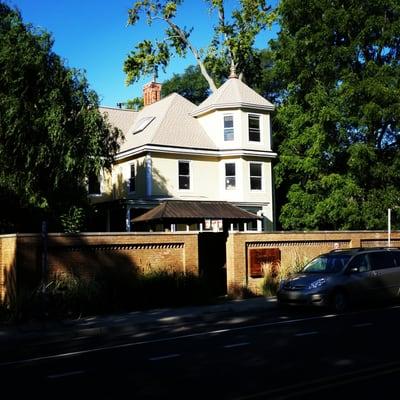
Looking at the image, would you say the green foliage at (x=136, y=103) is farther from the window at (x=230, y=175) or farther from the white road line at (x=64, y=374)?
the white road line at (x=64, y=374)

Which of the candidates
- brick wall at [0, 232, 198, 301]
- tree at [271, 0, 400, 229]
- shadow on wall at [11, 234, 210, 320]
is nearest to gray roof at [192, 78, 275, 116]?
tree at [271, 0, 400, 229]

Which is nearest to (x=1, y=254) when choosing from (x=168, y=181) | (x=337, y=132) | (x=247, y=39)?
(x=168, y=181)

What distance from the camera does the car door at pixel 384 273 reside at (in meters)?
16.4

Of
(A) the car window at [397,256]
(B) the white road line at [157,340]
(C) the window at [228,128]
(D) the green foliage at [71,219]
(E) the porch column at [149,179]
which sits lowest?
(B) the white road line at [157,340]

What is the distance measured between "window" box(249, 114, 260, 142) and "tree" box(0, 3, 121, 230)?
39.1ft

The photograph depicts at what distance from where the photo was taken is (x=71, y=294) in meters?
15.9

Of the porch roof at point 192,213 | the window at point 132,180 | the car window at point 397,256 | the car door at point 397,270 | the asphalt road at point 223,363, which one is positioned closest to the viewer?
the asphalt road at point 223,363

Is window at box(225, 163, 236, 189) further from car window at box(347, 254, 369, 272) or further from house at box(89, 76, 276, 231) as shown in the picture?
car window at box(347, 254, 369, 272)

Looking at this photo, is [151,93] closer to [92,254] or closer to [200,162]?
[200,162]

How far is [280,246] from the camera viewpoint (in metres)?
21.0

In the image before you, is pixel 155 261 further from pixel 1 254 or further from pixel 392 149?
pixel 392 149

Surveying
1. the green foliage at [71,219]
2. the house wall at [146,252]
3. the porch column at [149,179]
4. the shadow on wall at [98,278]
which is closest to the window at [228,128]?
the porch column at [149,179]

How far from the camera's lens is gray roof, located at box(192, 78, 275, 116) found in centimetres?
Answer: 3394

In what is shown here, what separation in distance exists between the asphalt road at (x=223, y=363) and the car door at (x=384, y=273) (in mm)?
2882
